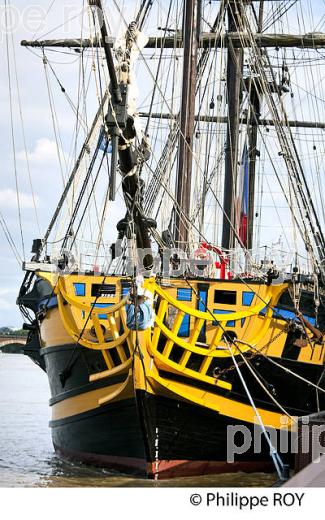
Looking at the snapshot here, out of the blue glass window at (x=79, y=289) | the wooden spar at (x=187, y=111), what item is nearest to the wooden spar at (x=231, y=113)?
the wooden spar at (x=187, y=111)

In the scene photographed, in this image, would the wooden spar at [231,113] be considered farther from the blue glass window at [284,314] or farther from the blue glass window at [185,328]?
the blue glass window at [185,328]

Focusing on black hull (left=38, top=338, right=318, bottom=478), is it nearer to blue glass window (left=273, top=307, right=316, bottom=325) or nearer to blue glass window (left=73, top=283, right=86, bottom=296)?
blue glass window (left=73, top=283, right=86, bottom=296)

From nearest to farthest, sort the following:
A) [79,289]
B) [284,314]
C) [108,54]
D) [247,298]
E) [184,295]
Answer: [108,54]
[284,314]
[247,298]
[184,295]
[79,289]

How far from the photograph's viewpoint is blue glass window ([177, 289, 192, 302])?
18.1 metres

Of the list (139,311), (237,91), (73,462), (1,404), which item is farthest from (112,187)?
(1,404)

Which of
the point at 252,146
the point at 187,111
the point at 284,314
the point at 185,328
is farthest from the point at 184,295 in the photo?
the point at 252,146

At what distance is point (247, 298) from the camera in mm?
18000

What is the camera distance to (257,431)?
17.6 meters

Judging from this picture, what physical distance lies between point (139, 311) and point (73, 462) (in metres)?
5.12

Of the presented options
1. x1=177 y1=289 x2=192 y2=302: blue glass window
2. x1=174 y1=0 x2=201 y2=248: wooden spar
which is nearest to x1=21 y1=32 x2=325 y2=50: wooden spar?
x1=174 y1=0 x2=201 y2=248: wooden spar

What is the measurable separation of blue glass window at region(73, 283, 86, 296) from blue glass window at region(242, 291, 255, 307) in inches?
127

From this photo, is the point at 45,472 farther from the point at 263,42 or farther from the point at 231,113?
the point at 263,42

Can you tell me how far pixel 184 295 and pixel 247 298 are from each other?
1.23m

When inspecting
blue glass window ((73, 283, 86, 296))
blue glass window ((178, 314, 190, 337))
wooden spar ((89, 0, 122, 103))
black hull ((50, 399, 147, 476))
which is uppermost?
wooden spar ((89, 0, 122, 103))
